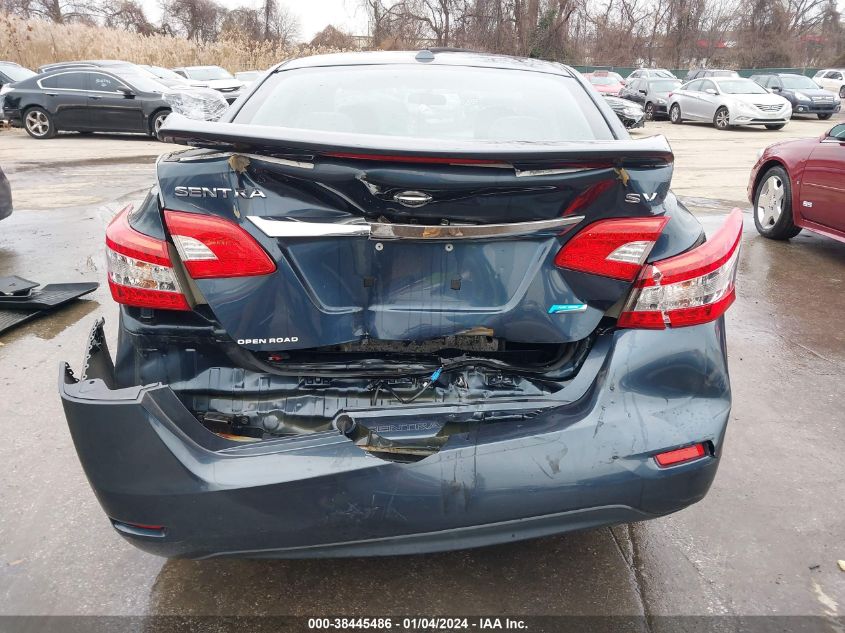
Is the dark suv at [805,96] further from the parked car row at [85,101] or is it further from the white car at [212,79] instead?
the parked car row at [85,101]

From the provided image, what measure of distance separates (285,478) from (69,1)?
61923 mm

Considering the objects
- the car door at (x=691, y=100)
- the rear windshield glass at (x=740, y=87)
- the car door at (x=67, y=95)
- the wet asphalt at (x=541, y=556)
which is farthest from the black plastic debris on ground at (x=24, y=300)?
the car door at (x=691, y=100)

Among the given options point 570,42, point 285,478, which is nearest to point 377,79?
point 285,478

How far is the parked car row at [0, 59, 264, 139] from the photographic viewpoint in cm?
1541

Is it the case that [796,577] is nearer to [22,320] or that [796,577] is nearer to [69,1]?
[22,320]

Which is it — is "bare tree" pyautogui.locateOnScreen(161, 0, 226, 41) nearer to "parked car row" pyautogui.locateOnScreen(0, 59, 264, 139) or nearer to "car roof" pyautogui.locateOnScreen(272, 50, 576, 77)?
"parked car row" pyautogui.locateOnScreen(0, 59, 264, 139)

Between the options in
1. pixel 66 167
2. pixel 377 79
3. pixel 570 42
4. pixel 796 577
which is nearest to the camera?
pixel 796 577

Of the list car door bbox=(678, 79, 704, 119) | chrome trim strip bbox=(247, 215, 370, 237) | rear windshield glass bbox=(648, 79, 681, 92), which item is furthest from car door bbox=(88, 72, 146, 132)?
rear windshield glass bbox=(648, 79, 681, 92)

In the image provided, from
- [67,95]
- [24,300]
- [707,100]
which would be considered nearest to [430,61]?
[24,300]

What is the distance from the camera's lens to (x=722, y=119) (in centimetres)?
2028

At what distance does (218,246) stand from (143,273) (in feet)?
0.87

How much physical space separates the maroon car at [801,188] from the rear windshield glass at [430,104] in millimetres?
3905

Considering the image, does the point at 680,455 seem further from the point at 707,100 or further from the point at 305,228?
the point at 707,100

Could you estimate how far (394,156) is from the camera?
1.72 m
